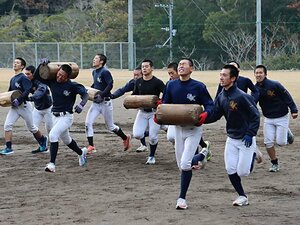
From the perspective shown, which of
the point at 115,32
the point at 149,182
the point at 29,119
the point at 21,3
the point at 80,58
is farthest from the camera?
the point at 21,3

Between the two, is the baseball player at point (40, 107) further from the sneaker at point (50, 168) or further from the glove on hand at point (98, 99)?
the sneaker at point (50, 168)

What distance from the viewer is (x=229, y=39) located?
A: 60.1 meters

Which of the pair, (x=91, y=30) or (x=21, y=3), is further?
(x=21, y=3)

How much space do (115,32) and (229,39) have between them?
9478 millimetres

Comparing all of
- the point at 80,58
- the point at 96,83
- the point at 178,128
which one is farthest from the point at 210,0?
the point at 178,128

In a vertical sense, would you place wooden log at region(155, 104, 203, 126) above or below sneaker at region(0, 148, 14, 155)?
above

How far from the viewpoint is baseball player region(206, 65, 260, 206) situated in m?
10.1

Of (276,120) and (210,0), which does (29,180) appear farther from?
(210,0)

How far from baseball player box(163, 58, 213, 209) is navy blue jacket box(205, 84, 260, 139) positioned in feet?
0.93

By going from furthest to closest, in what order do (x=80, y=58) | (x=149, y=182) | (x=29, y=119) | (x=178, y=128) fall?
(x=80, y=58) < (x=29, y=119) < (x=149, y=182) < (x=178, y=128)

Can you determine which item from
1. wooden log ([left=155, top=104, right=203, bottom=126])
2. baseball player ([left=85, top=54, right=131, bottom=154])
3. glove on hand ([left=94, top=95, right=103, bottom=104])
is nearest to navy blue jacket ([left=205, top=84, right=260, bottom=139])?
wooden log ([left=155, top=104, right=203, bottom=126])

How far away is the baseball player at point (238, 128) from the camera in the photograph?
1015 centimetres

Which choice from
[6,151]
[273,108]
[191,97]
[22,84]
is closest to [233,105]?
[191,97]

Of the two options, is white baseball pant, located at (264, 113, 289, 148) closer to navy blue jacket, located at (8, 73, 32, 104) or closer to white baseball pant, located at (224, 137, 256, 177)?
white baseball pant, located at (224, 137, 256, 177)
